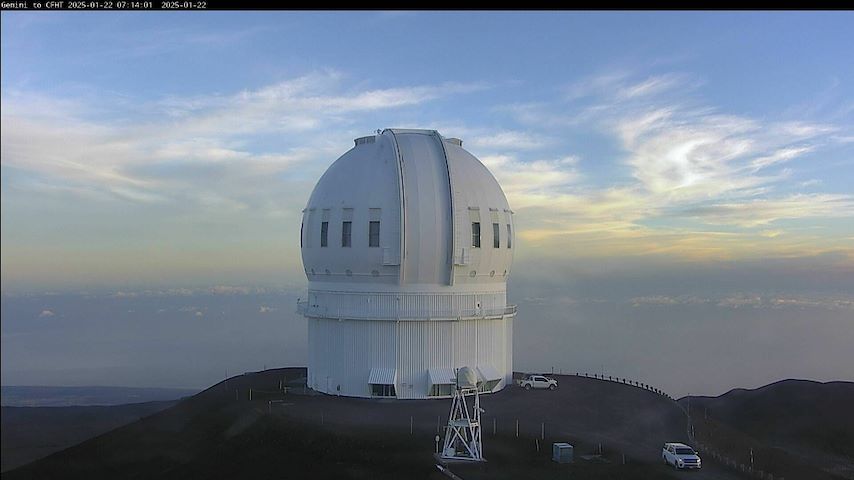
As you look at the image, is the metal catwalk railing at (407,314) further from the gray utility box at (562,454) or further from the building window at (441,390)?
the gray utility box at (562,454)

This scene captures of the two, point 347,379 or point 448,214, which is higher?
point 448,214

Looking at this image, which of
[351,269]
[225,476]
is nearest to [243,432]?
[225,476]

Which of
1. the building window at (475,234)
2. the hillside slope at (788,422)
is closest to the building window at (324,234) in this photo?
the building window at (475,234)

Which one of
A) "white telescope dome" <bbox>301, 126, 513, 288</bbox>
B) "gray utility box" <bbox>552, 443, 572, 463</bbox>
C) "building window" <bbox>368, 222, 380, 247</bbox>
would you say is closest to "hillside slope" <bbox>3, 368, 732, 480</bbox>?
"gray utility box" <bbox>552, 443, 572, 463</bbox>

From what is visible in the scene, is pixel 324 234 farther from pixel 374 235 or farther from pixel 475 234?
pixel 475 234

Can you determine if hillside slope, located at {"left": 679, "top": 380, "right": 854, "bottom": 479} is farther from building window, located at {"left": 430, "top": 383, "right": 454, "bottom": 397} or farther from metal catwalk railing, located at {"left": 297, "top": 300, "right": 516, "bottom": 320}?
building window, located at {"left": 430, "top": 383, "right": 454, "bottom": 397}

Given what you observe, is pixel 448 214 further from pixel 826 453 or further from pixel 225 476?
pixel 826 453
